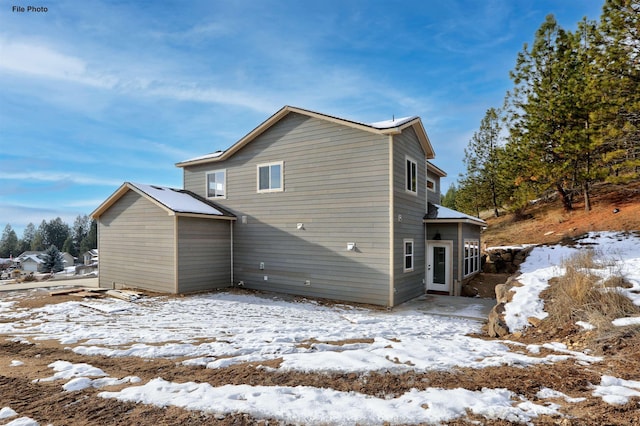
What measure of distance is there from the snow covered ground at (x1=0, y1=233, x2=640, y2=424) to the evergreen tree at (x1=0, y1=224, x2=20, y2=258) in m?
102

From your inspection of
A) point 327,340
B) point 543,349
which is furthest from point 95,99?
point 543,349

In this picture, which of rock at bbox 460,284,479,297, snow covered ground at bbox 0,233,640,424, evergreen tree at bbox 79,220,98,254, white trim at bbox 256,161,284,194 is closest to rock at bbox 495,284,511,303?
snow covered ground at bbox 0,233,640,424

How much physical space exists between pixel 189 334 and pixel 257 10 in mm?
10863

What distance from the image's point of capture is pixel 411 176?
12.6 metres

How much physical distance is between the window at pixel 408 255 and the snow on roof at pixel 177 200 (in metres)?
7.67

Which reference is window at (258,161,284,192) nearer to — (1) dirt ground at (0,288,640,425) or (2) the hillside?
(1) dirt ground at (0,288,640,425)

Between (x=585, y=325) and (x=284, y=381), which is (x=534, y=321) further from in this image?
(x=284, y=381)

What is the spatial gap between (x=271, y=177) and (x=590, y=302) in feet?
34.7

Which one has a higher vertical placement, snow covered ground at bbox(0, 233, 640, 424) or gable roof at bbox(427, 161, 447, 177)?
gable roof at bbox(427, 161, 447, 177)

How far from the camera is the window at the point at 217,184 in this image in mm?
14750

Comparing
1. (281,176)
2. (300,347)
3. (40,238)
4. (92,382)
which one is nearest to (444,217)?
(281,176)

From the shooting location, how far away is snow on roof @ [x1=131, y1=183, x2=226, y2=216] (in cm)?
1283

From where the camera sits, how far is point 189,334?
699 centimetres

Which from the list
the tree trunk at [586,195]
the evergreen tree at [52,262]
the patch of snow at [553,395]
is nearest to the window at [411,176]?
the patch of snow at [553,395]
